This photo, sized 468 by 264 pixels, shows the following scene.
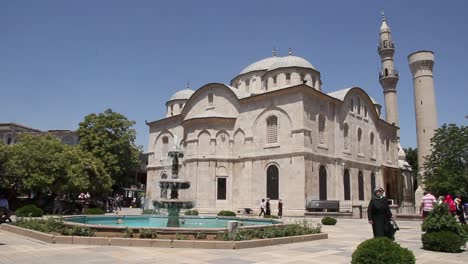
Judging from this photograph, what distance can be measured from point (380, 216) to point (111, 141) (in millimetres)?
30019

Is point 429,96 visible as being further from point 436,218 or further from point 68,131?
point 68,131

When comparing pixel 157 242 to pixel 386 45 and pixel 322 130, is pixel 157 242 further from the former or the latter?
pixel 386 45

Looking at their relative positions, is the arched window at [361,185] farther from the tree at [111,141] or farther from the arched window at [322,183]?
the tree at [111,141]

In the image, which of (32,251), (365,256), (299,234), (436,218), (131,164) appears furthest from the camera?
(131,164)

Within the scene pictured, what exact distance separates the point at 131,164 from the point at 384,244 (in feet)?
108

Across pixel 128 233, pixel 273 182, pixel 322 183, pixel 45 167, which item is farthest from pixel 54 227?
pixel 322 183

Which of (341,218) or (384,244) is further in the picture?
(341,218)

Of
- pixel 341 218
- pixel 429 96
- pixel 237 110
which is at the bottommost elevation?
pixel 341 218

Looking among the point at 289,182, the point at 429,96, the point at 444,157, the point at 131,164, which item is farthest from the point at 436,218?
the point at 429,96

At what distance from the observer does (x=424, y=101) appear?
40.2m

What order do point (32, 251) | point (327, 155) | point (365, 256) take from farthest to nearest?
point (327, 155) → point (32, 251) → point (365, 256)

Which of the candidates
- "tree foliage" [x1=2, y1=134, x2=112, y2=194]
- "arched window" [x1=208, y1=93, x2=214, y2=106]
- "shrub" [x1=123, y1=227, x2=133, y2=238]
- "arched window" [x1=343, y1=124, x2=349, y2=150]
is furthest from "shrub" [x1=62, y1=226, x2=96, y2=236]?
"arched window" [x1=343, y1=124, x2=349, y2=150]

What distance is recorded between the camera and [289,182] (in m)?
25.4

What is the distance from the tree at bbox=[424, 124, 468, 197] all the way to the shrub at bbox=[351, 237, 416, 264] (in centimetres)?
2620
